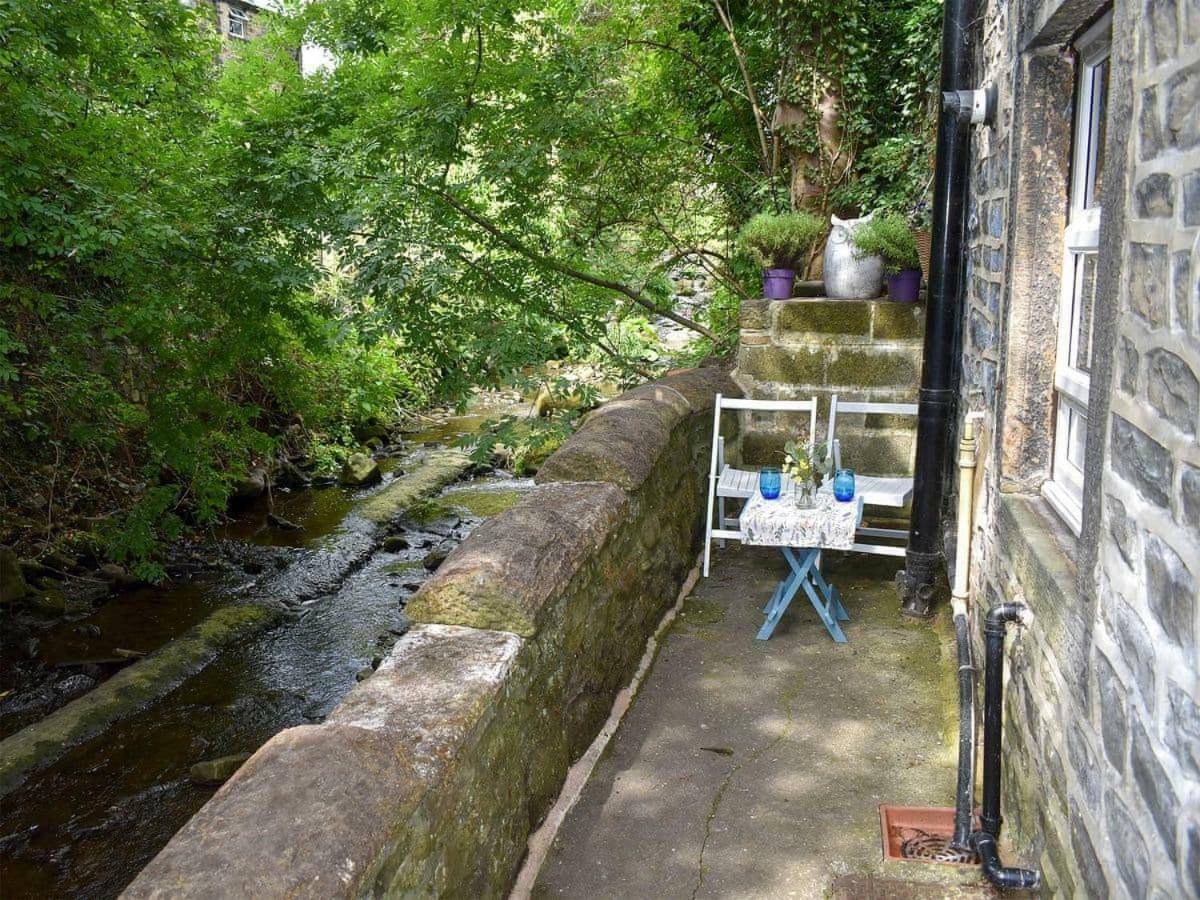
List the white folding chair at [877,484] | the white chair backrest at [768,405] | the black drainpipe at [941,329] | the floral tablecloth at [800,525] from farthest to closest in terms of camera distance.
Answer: the white chair backrest at [768,405] → the white folding chair at [877,484] → the floral tablecloth at [800,525] → the black drainpipe at [941,329]

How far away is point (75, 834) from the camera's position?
4.55 m

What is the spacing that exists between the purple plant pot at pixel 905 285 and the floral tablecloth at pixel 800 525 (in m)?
1.52

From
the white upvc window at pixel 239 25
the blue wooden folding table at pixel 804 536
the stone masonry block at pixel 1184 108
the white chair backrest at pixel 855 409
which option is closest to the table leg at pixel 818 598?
the blue wooden folding table at pixel 804 536

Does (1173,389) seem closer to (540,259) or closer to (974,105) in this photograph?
(974,105)

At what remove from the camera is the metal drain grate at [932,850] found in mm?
2943

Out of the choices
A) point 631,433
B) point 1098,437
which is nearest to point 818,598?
point 631,433

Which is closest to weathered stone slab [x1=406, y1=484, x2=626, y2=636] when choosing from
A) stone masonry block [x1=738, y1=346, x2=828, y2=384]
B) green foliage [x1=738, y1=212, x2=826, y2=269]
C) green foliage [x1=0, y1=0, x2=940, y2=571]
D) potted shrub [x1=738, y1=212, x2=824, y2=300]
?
stone masonry block [x1=738, y1=346, x2=828, y2=384]

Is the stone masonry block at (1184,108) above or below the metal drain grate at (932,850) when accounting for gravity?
above

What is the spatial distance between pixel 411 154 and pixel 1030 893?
585cm

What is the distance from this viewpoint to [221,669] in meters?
6.21

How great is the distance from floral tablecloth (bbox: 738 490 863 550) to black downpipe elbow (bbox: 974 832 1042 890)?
1.66 metres

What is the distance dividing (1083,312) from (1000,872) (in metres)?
1.52

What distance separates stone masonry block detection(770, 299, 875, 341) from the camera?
5.66m

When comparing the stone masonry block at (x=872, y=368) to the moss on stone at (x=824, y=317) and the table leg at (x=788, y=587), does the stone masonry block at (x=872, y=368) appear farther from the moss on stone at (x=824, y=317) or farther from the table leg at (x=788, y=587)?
the table leg at (x=788, y=587)
